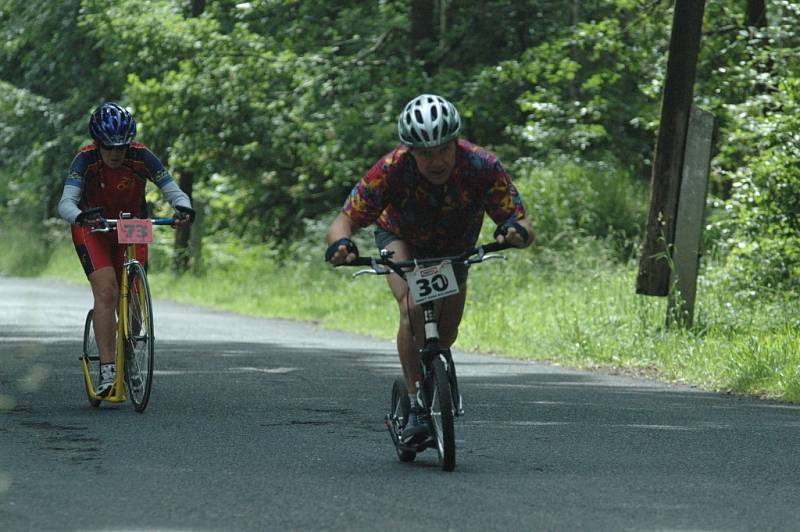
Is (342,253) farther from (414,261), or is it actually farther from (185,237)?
(185,237)

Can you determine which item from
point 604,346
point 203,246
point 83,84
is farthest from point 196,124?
point 604,346

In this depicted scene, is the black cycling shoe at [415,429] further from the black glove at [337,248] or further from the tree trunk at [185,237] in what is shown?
the tree trunk at [185,237]

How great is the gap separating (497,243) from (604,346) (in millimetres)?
7422

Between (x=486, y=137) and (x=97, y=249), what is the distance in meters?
19.5

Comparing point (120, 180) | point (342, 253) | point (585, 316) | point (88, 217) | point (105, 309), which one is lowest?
point (105, 309)

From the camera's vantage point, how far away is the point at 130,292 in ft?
32.6

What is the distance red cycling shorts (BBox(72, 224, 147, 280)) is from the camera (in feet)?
32.3

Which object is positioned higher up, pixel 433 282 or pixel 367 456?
pixel 433 282

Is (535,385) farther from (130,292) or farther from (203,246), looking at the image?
(203,246)

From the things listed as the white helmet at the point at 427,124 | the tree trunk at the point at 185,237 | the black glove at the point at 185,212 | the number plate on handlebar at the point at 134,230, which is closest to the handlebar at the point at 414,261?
the white helmet at the point at 427,124

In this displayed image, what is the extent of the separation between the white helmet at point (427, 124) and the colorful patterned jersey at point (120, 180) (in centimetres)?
316

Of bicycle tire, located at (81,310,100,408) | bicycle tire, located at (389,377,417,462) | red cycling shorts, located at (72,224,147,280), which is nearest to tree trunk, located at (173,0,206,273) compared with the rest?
bicycle tire, located at (81,310,100,408)

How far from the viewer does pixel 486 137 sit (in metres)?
28.9

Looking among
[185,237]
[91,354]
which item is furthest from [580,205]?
[91,354]
